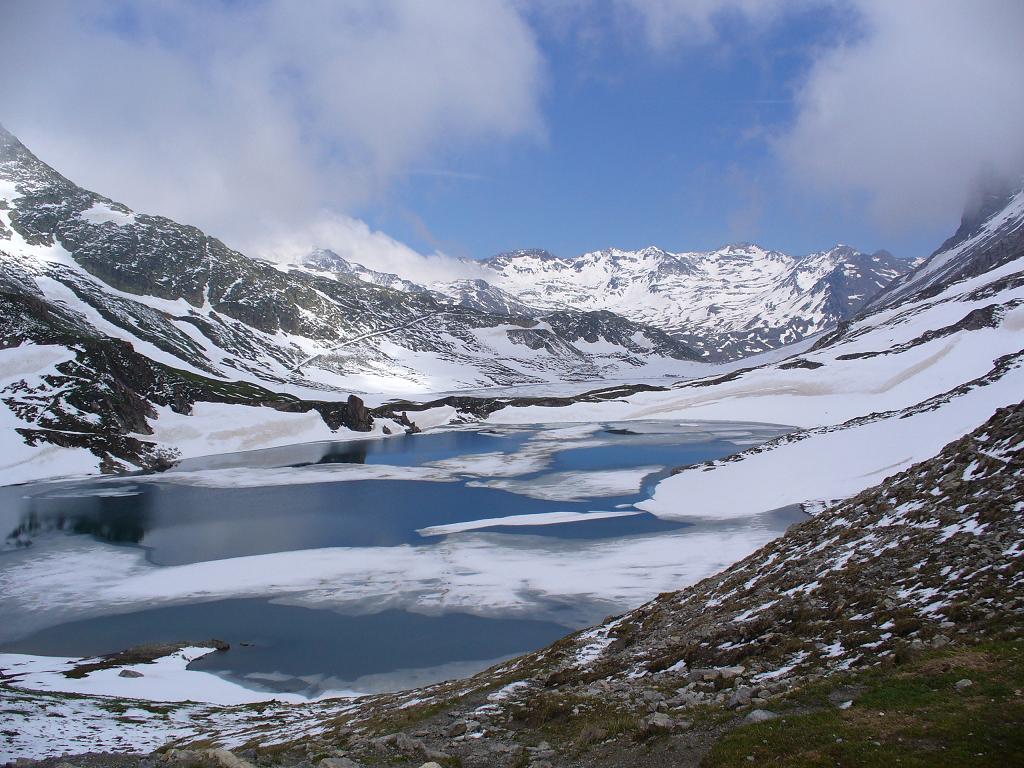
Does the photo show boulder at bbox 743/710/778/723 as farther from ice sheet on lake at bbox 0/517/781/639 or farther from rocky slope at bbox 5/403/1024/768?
ice sheet on lake at bbox 0/517/781/639

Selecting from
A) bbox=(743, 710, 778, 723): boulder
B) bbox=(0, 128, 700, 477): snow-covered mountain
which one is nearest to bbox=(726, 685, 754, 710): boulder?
bbox=(743, 710, 778, 723): boulder

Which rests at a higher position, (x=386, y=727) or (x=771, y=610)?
(x=771, y=610)

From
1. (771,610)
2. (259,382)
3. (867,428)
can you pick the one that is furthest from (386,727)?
(259,382)

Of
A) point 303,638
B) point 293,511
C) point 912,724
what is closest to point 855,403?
point 293,511

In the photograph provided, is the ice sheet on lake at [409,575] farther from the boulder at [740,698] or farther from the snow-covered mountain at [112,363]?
the snow-covered mountain at [112,363]

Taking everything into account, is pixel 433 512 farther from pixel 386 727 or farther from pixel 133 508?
pixel 386 727

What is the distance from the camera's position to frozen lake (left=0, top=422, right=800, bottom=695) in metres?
26.9

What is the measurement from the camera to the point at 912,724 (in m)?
7.44

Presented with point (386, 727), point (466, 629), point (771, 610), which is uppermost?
point (771, 610)

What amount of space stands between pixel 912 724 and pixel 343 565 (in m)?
34.2

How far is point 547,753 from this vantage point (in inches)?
396

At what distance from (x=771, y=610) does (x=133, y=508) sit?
187 ft

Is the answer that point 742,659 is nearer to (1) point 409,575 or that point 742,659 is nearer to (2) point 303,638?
(2) point 303,638

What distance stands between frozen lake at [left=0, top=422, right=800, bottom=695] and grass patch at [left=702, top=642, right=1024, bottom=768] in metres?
17.5
